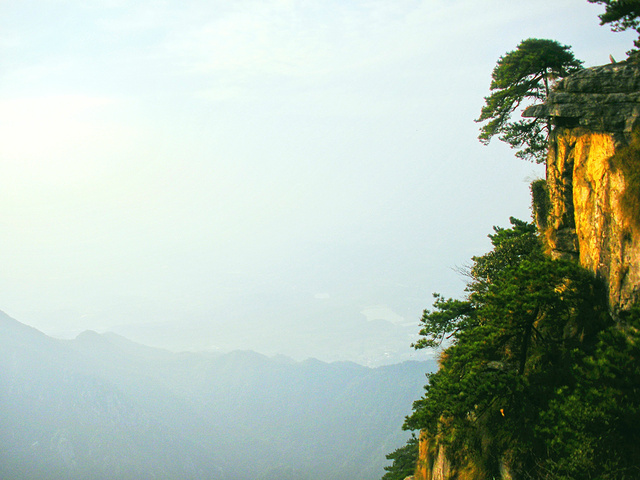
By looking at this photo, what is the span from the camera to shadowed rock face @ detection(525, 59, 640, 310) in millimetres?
17203

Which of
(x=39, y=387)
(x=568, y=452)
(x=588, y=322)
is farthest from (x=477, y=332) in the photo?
(x=39, y=387)

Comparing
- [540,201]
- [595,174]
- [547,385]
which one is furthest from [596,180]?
[547,385]

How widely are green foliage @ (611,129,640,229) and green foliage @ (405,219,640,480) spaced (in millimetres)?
2828

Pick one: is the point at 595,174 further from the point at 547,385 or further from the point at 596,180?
the point at 547,385

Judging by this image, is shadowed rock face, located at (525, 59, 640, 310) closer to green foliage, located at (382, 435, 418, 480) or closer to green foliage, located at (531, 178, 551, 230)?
green foliage, located at (531, 178, 551, 230)

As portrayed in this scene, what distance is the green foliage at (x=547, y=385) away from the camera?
1421 cm

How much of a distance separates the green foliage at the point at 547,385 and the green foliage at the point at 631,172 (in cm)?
283

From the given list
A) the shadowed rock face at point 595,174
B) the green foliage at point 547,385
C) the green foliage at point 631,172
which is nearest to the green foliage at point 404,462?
the green foliage at point 547,385

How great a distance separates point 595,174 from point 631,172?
1.99m

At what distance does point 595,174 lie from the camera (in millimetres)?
19422

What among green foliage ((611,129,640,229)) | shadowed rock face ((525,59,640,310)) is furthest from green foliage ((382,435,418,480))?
green foliage ((611,129,640,229))

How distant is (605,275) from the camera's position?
59.0ft

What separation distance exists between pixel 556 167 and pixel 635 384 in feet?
40.2

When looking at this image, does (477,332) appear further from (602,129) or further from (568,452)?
(602,129)
